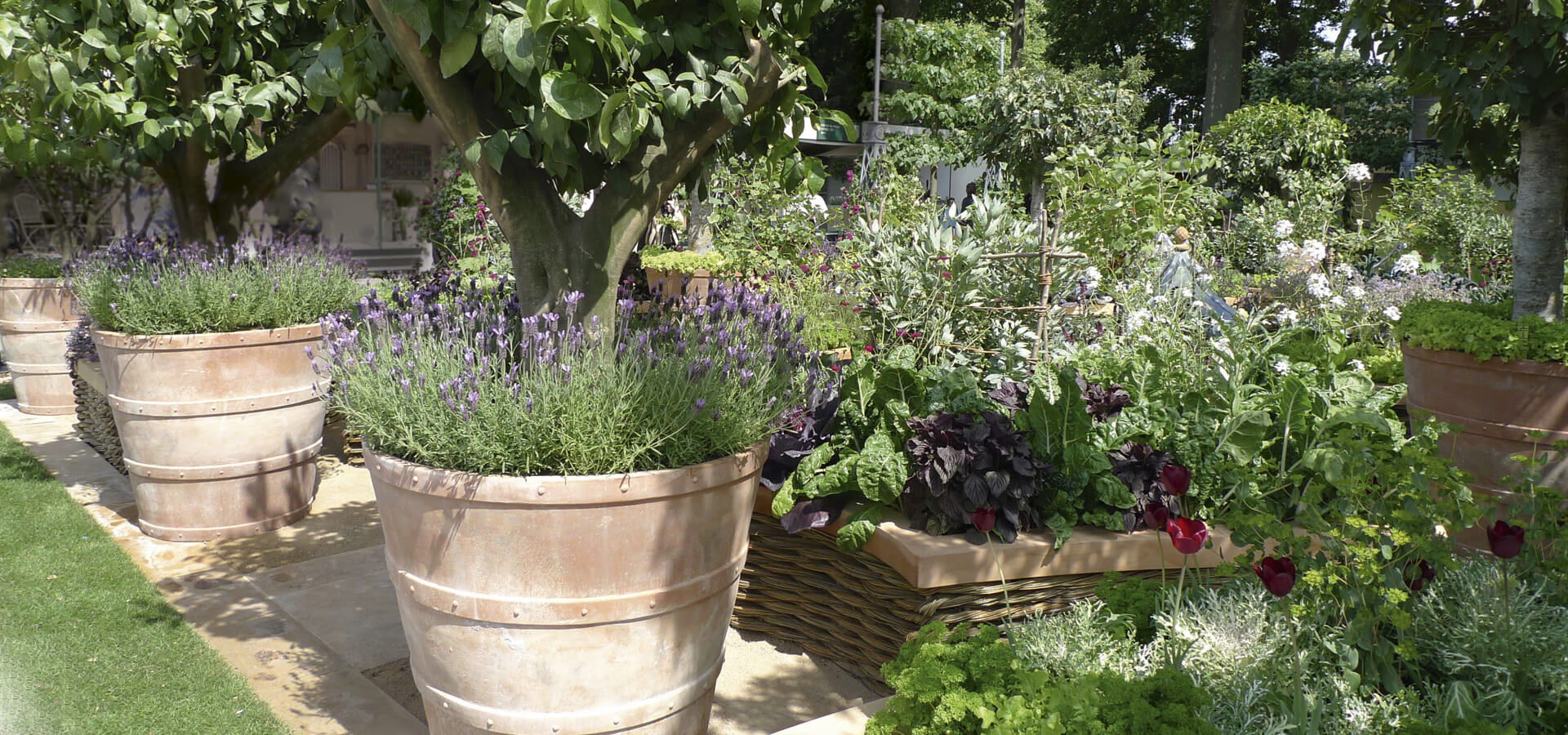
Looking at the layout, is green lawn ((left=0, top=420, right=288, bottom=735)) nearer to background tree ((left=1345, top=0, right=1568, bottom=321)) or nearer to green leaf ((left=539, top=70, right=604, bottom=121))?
green leaf ((left=539, top=70, right=604, bottom=121))

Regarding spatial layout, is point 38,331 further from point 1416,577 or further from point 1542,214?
point 1542,214

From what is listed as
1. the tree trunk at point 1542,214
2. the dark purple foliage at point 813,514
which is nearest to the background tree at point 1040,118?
the tree trunk at point 1542,214

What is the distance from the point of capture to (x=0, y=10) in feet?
12.7

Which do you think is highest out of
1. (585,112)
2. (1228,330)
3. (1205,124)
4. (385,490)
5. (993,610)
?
(1205,124)

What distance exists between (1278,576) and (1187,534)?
0.57 ft

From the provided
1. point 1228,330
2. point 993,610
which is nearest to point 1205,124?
point 1228,330

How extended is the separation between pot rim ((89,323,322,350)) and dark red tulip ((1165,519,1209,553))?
3.54 meters

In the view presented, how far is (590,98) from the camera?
1919 millimetres

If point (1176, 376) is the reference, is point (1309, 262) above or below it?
above

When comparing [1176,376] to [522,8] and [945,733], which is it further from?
[522,8]

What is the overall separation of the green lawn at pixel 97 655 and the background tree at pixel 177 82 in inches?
64.5

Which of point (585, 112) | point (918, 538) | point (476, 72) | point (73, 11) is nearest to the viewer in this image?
point (585, 112)

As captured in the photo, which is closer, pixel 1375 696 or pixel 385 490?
pixel 1375 696

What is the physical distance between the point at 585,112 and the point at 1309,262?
511 cm
